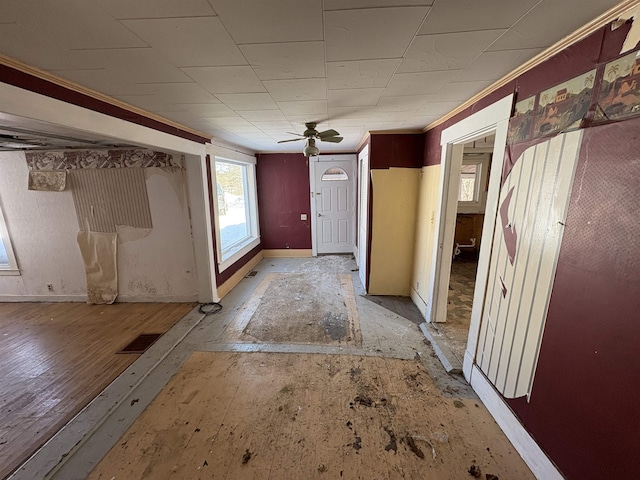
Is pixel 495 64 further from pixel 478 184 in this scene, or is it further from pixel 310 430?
pixel 478 184

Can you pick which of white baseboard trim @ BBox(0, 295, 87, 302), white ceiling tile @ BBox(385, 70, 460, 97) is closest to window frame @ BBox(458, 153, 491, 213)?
white ceiling tile @ BBox(385, 70, 460, 97)

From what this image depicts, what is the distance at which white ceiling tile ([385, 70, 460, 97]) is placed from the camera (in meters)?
1.56

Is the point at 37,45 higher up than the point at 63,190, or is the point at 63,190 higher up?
the point at 37,45

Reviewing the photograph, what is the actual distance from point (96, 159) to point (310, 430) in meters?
3.95

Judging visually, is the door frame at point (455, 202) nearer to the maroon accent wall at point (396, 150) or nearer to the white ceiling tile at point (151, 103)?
the maroon accent wall at point (396, 150)

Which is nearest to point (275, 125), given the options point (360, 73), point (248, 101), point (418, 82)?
point (248, 101)

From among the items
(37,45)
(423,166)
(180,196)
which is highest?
(37,45)

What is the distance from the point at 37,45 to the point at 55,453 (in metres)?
2.27

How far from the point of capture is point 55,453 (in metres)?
1.58

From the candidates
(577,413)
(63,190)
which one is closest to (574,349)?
(577,413)

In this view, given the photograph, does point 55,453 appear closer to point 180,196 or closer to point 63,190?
point 180,196

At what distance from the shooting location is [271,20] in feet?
3.33

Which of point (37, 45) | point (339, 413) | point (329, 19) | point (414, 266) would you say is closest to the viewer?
point (329, 19)

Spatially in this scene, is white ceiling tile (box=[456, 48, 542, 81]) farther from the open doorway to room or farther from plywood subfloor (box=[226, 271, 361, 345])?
the open doorway to room
